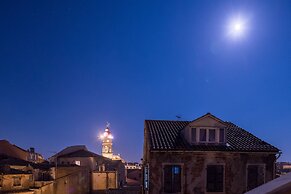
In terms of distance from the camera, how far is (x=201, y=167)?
809 inches

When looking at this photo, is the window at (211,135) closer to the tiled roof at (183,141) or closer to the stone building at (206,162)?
the stone building at (206,162)

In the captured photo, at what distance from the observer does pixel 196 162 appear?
67.4 feet

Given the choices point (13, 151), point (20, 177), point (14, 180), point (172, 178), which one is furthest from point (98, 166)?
point (172, 178)

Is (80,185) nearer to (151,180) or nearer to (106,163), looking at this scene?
(106,163)

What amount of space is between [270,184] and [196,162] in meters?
18.3

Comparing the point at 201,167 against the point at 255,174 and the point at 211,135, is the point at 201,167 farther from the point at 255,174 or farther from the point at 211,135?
the point at 255,174

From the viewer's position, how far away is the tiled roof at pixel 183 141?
20578 mm

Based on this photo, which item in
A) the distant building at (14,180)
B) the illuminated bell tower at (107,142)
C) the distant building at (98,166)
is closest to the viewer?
the distant building at (14,180)

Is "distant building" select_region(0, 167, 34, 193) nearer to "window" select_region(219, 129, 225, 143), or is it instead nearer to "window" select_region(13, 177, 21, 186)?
"window" select_region(13, 177, 21, 186)

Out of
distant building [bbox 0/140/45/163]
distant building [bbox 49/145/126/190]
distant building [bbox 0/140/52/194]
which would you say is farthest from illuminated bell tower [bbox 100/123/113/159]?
distant building [bbox 0/140/52/194]

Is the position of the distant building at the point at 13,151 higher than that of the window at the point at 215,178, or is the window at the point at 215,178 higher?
the window at the point at 215,178

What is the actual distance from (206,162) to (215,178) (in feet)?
4.05

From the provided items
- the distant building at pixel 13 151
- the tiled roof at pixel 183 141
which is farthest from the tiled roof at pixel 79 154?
the tiled roof at pixel 183 141

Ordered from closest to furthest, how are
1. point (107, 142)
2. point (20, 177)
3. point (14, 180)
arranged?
point (14, 180), point (20, 177), point (107, 142)
